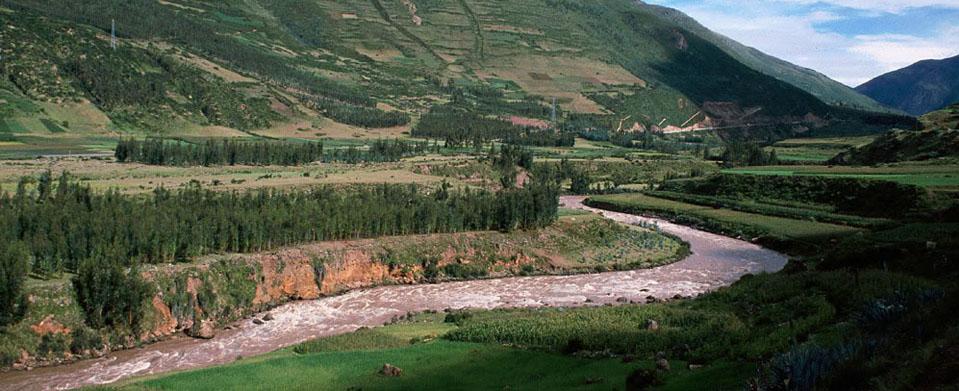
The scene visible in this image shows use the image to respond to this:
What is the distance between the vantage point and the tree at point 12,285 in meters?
37.7

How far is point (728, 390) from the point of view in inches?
695

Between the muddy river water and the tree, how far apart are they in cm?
390

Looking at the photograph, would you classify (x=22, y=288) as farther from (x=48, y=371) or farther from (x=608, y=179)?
(x=608, y=179)

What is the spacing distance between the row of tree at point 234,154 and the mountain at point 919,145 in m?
79.1

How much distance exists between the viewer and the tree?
3772cm

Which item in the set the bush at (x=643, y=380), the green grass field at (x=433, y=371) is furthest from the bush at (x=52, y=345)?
the bush at (x=643, y=380)

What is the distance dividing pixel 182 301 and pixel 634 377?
33992 millimetres

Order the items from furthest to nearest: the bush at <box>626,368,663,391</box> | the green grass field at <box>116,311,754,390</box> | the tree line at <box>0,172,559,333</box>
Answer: the tree line at <box>0,172,559,333</box>
the green grass field at <box>116,311,754,390</box>
the bush at <box>626,368,663,391</box>

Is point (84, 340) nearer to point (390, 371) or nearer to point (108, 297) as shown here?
point (108, 297)

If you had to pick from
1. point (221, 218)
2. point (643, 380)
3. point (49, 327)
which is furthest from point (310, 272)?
point (643, 380)

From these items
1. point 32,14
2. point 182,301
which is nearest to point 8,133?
→ point 32,14

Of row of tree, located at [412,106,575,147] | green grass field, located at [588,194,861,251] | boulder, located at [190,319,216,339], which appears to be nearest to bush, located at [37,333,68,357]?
boulder, located at [190,319,216,339]

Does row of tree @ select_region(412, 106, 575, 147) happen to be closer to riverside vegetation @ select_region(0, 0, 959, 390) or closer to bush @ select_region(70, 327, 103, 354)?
riverside vegetation @ select_region(0, 0, 959, 390)

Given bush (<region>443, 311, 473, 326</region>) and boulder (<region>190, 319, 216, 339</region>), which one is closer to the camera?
boulder (<region>190, 319, 216, 339</region>)
